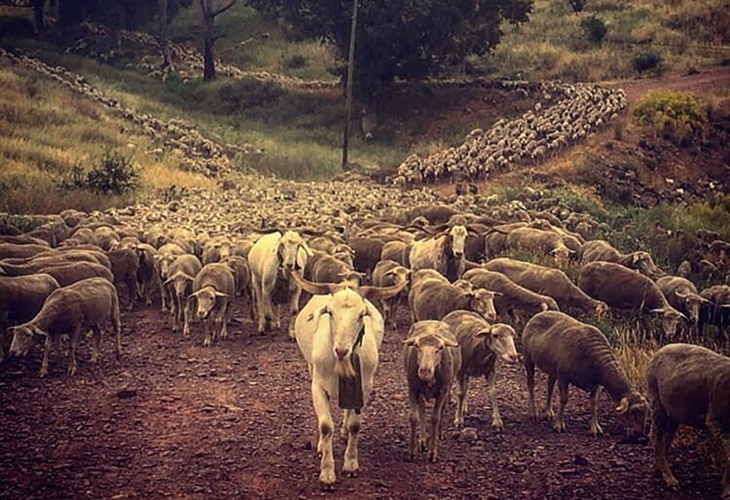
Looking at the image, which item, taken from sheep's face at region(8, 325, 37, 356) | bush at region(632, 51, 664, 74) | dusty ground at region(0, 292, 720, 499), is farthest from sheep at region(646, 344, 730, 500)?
bush at region(632, 51, 664, 74)

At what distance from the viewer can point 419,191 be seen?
3014 centimetres

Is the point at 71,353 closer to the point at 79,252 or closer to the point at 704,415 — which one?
the point at 79,252

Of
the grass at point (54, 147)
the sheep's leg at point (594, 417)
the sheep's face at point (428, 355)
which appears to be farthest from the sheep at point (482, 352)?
the grass at point (54, 147)

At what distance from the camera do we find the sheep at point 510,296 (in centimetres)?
1362

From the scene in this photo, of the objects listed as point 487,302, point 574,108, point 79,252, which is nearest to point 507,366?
point 487,302

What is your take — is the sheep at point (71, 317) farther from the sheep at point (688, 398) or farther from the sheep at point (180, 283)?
the sheep at point (688, 398)

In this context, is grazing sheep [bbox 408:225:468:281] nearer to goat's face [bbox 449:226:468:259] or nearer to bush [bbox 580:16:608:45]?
goat's face [bbox 449:226:468:259]

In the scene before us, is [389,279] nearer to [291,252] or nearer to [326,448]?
[291,252]

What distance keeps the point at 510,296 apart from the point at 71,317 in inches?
260

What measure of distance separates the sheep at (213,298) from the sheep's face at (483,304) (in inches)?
160

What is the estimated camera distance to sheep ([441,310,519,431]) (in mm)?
10320

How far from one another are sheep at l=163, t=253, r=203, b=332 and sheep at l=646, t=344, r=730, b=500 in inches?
325

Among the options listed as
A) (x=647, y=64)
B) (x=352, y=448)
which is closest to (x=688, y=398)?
(x=352, y=448)

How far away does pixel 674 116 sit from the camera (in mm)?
36094
